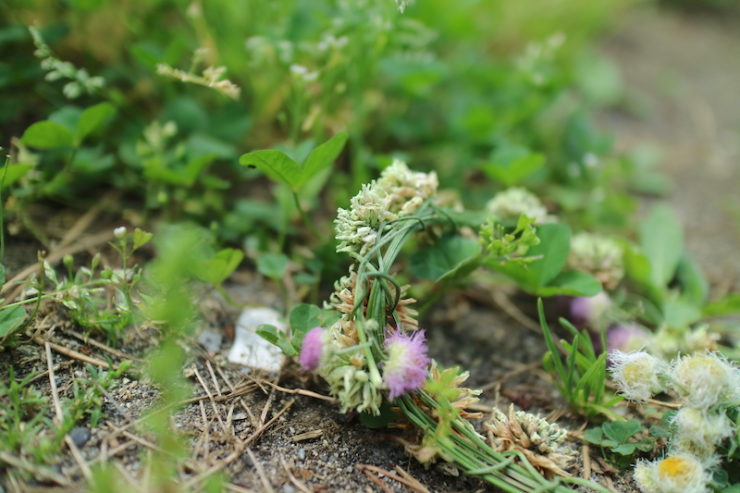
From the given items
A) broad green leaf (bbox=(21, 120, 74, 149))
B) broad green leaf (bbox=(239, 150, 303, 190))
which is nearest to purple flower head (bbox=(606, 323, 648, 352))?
broad green leaf (bbox=(239, 150, 303, 190))

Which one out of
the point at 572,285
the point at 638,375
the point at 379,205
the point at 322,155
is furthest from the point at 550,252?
the point at 322,155

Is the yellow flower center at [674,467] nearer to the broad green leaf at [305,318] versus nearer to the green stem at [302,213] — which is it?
the broad green leaf at [305,318]

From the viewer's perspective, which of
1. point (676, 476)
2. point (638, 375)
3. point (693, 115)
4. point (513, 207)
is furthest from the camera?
point (693, 115)

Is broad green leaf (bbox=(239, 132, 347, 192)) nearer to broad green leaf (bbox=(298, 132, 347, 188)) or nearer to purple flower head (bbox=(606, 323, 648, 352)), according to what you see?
broad green leaf (bbox=(298, 132, 347, 188))

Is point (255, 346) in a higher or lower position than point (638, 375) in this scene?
lower

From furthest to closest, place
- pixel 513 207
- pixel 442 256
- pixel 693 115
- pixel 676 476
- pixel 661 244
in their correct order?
1. pixel 693 115
2. pixel 661 244
3. pixel 513 207
4. pixel 442 256
5. pixel 676 476

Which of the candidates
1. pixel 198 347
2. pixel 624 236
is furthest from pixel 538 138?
pixel 198 347

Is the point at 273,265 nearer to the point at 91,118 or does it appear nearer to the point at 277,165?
the point at 277,165

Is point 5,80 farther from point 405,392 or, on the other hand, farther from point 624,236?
point 624,236
